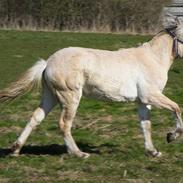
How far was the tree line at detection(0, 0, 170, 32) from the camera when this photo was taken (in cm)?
2858

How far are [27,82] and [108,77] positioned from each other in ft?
3.45

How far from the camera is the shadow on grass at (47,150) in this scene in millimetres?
8570

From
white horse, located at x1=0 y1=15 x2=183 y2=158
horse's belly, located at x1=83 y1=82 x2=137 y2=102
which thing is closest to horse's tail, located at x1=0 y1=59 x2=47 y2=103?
white horse, located at x1=0 y1=15 x2=183 y2=158

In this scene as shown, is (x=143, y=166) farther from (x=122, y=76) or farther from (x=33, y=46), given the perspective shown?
(x=33, y=46)

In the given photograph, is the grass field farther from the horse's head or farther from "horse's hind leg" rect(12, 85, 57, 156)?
the horse's head

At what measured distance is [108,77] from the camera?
817 cm

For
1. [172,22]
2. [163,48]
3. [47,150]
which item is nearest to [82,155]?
[47,150]

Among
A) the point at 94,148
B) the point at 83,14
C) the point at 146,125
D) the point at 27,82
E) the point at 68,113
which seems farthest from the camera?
the point at 83,14

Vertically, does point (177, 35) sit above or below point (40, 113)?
above

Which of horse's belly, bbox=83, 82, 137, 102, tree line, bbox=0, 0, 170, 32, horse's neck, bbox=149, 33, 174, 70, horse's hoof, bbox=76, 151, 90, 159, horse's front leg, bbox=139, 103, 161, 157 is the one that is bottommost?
tree line, bbox=0, 0, 170, 32

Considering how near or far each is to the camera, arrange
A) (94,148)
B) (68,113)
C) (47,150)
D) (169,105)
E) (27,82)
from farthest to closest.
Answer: (94,148) → (47,150) → (27,82) → (68,113) → (169,105)

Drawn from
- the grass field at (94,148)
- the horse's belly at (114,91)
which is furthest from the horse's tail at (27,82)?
the grass field at (94,148)

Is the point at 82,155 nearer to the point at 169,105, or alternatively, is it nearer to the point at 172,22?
the point at 169,105

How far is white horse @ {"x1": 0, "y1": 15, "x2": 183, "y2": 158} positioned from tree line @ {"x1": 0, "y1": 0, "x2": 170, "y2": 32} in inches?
785
